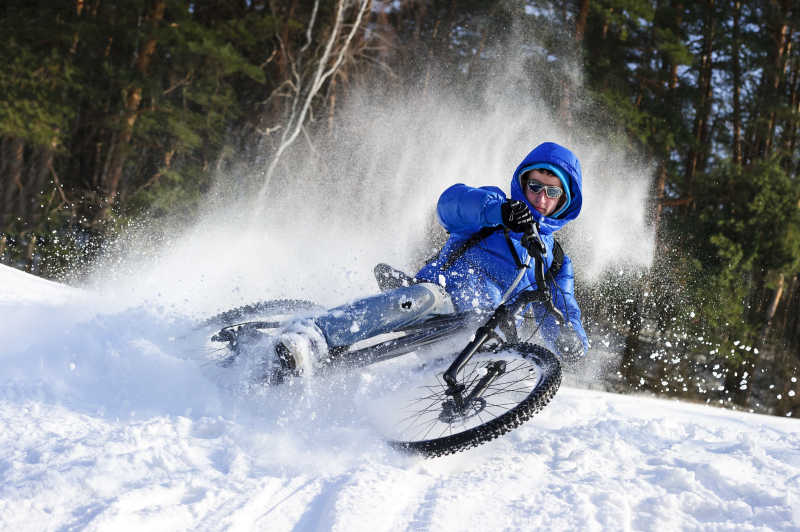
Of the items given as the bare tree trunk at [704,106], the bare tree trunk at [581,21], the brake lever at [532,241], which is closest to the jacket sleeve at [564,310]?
the brake lever at [532,241]

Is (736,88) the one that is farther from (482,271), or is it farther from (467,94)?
(482,271)

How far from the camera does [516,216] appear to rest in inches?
108

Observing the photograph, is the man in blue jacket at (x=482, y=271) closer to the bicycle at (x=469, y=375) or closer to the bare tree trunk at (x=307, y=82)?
the bicycle at (x=469, y=375)

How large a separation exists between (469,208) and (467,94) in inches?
418

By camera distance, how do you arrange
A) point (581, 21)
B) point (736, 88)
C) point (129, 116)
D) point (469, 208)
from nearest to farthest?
point (469, 208) < point (129, 116) < point (581, 21) < point (736, 88)

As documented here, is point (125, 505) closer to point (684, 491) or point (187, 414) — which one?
point (187, 414)

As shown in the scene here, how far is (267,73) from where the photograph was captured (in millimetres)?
13797

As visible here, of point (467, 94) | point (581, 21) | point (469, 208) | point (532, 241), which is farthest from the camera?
point (467, 94)

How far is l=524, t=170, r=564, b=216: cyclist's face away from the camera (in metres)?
3.44

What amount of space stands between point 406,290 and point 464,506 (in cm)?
123

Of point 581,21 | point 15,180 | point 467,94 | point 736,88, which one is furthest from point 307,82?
point 736,88

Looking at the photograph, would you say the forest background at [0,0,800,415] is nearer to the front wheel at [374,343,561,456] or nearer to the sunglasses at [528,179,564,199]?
the sunglasses at [528,179,564,199]

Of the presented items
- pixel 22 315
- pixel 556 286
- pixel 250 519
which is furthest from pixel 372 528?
pixel 22 315

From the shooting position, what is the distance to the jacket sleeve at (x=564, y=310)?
10.6 feet
